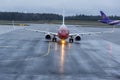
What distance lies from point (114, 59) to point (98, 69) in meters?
7.62

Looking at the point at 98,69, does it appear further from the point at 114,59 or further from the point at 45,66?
the point at 114,59

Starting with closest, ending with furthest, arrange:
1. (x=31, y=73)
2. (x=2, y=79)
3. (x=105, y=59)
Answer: (x=2, y=79) < (x=31, y=73) < (x=105, y=59)

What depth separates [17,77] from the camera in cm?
2591

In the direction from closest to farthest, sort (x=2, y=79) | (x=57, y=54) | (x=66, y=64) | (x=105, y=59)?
(x=2, y=79) < (x=66, y=64) < (x=105, y=59) < (x=57, y=54)

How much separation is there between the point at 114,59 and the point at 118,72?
8709 millimetres

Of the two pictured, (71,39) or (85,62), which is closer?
(85,62)

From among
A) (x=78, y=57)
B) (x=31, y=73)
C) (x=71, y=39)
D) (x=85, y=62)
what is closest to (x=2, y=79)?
(x=31, y=73)

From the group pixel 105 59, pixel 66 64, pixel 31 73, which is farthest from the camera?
pixel 105 59

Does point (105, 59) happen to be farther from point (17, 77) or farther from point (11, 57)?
point (17, 77)

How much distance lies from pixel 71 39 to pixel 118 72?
3161 cm

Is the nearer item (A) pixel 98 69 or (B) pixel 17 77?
(B) pixel 17 77

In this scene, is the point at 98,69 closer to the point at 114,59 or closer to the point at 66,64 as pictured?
the point at 66,64

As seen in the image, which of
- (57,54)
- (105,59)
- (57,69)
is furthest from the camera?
(57,54)

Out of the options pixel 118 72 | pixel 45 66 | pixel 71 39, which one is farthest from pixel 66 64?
pixel 71 39
